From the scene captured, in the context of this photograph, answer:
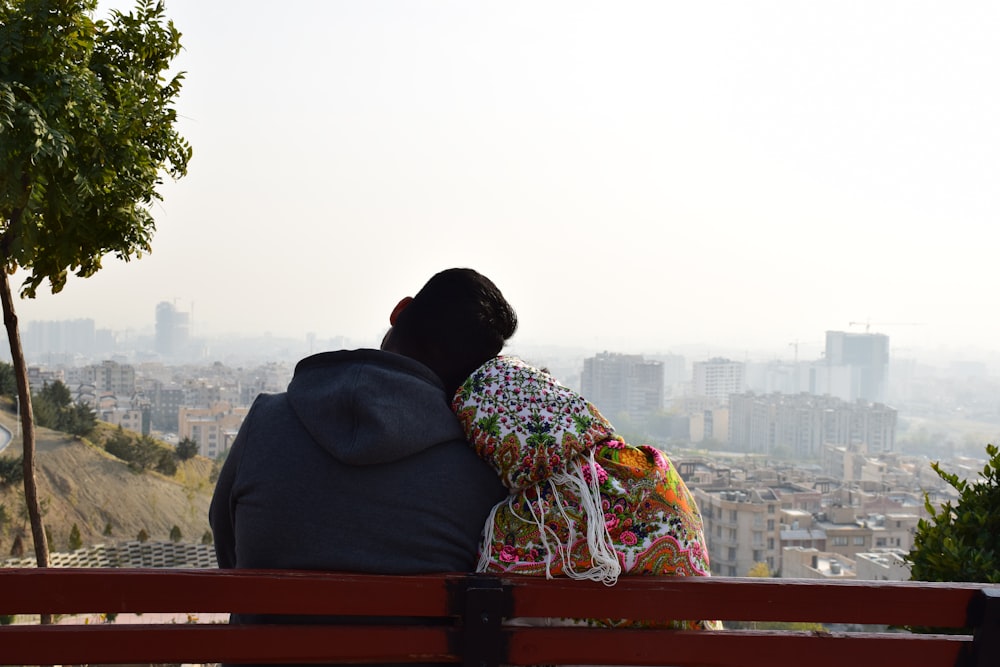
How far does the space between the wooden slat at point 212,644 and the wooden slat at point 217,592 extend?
0.10ft

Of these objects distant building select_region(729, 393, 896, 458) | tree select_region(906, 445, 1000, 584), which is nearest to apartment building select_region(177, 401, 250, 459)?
distant building select_region(729, 393, 896, 458)

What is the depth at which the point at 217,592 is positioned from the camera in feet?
4.05

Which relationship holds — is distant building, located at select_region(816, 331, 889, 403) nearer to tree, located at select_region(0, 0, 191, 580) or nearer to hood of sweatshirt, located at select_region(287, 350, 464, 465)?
tree, located at select_region(0, 0, 191, 580)

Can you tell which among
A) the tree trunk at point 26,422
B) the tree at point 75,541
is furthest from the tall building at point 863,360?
the tree trunk at point 26,422

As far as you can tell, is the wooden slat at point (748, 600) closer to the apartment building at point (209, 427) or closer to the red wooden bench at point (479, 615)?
the red wooden bench at point (479, 615)

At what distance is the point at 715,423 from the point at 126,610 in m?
62.5

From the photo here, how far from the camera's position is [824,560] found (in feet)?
94.9

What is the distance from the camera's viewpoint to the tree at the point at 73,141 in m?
3.24

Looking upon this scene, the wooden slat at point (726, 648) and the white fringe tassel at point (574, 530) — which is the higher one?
the white fringe tassel at point (574, 530)

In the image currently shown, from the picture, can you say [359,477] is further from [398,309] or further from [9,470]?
[9,470]

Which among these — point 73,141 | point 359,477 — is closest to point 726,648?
point 359,477

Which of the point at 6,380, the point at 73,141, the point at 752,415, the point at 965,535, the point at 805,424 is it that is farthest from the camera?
the point at 752,415

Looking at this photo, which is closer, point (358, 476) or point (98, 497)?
point (358, 476)

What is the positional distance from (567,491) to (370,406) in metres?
0.36
